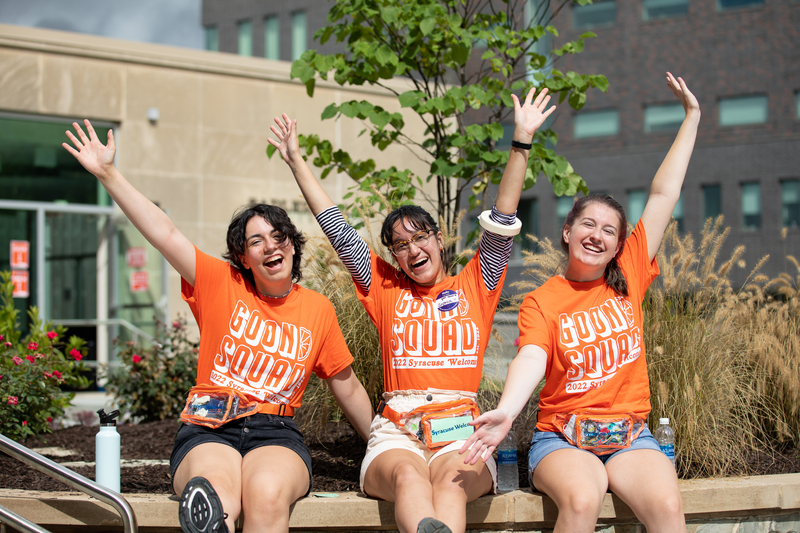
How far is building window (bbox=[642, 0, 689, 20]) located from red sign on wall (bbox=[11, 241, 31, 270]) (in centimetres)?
2222

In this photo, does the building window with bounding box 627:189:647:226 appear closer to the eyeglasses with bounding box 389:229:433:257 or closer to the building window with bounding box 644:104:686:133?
the building window with bounding box 644:104:686:133

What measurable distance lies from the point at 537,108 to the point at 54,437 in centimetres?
426

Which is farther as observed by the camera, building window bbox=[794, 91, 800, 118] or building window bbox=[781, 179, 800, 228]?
building window bbox=[781, 179, 800, 228]

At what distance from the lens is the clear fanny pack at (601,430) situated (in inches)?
120

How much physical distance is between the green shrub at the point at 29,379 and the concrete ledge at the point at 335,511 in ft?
3.31

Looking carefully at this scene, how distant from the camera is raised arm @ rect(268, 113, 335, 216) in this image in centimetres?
333

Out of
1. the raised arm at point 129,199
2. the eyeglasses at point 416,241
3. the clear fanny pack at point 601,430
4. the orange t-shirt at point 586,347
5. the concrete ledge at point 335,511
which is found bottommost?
the concrete ledge at point 335,511

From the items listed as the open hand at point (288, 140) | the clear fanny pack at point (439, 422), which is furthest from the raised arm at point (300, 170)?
the clear fanny pack at point (439, 422)

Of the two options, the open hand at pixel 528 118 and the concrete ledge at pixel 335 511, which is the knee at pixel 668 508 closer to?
the concrete ledge at pixel 335 511

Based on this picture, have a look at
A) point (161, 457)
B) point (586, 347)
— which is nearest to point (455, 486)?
point (586, 347)

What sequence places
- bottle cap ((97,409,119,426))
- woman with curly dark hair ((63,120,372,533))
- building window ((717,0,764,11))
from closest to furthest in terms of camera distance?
woman with curly dark hair ((63,120,372,533)) → bottle cap ((97,409,119,426)) → building window ((717,0,764,11))

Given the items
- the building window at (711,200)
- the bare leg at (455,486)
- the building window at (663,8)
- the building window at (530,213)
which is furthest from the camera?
the building window at (530,213)

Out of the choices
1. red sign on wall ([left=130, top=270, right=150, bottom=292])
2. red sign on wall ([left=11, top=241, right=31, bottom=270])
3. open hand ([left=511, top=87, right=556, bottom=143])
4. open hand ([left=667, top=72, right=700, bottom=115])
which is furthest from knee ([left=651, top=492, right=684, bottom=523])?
red sign on wall ([left=11, top=241, right=31, bottom=270])

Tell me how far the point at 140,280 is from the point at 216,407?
30.3ft
